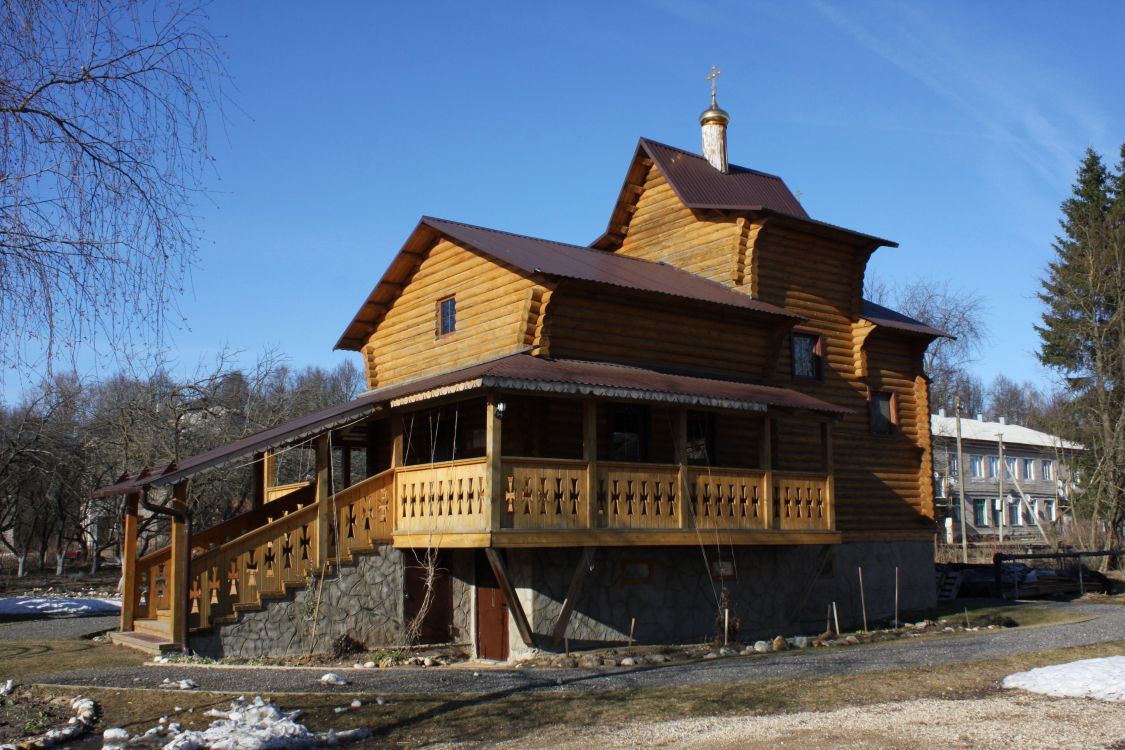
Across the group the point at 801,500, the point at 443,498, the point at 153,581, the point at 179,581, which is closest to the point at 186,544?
the point at 179,581

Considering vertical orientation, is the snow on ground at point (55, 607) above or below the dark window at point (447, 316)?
below

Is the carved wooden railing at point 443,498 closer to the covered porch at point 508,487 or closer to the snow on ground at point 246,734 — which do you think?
the covered porch at point 508,487

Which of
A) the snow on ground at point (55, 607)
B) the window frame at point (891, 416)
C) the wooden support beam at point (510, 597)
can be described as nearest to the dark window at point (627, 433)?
the wooden support beam at point (510, 597)

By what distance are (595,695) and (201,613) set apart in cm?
618

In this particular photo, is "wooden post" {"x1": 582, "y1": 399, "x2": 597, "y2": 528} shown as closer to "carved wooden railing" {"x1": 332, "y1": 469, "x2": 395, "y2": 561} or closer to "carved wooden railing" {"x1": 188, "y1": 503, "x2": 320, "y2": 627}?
"carved wooden railing" {"x1": 332, "y1": 469, "x2": 395, "y2": 561}

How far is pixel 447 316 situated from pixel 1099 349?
27935 millimetres

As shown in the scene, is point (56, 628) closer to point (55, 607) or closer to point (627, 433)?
point (55, 607)

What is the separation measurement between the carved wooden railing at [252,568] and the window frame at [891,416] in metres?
13.4

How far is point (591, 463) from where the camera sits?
15.4 m

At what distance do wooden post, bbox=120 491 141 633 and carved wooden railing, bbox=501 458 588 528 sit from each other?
6760 millimetres

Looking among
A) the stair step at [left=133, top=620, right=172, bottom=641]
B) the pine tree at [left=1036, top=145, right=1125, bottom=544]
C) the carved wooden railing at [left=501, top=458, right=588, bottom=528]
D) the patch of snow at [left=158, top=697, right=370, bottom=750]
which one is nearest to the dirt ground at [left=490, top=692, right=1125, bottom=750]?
the patch of snow at [left=158, top=697, right=370, bottom=750]

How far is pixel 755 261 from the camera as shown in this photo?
69.4ft

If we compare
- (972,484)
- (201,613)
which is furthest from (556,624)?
(972,484)

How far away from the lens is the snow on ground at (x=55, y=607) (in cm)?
2227
